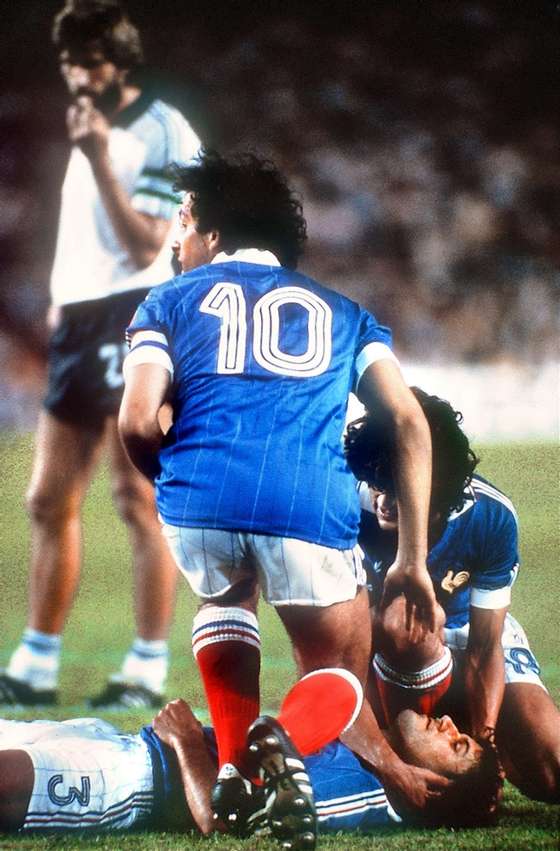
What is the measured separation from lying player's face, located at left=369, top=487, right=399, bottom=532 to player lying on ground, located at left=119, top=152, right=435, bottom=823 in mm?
32

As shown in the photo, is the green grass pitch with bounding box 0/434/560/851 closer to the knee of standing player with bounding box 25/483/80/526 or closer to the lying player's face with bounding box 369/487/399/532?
the knee of standing player with bounding box 25/483/80/526

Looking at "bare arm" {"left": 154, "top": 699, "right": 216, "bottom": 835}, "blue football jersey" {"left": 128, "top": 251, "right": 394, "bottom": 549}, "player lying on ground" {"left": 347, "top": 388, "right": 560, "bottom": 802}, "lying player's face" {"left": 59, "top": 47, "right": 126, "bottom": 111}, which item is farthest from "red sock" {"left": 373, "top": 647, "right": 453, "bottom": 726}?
"lying player's face" {"left": 59, "top": 47, "right": 126, "bottom": 111}

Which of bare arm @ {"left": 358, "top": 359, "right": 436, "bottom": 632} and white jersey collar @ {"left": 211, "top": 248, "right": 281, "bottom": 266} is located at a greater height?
white jersey collar @ {"left": 211, "top": 248, "right": 281, "bottom": 266}

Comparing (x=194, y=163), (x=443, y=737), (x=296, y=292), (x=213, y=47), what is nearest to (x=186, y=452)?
(x=296, y=292)

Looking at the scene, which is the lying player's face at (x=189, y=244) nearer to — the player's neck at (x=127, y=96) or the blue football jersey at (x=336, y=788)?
the player's neck at (x=127, y=96)

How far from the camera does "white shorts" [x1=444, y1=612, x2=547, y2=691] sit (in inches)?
108

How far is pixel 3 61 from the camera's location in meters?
2.94

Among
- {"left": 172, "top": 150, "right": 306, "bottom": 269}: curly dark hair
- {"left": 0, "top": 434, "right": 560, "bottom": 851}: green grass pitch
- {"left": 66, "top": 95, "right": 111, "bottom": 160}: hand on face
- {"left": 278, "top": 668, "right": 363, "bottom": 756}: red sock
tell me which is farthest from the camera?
{"left": 66, "top": 95, "right": 111, "bottom": 160}: hand on face

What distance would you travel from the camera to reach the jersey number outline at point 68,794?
2.56m

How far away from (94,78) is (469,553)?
1.62m

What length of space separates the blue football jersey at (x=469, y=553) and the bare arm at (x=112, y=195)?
0.85 metres

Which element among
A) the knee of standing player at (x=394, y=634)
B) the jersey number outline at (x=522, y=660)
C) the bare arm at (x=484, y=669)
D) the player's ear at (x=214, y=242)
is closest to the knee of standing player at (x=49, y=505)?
the player's ear at (x=214, y=242)

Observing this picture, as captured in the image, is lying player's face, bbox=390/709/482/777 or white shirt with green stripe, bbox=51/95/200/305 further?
white shirt with green stripe, bbox=51/95/200/305

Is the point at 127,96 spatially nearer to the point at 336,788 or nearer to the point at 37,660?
the point at 37,660
